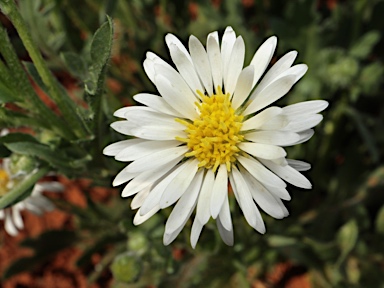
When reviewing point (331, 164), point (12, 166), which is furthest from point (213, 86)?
point (331, 164)

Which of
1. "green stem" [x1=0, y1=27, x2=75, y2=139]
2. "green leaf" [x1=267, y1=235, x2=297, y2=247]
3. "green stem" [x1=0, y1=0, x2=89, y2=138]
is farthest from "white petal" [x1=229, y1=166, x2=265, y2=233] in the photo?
"green leaf" [x1=267, y1=235, x2=297, y2=247]

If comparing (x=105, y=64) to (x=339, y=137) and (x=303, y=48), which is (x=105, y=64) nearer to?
(x=303, y=48)

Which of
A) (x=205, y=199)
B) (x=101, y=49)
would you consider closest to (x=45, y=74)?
(x=101, y=49)

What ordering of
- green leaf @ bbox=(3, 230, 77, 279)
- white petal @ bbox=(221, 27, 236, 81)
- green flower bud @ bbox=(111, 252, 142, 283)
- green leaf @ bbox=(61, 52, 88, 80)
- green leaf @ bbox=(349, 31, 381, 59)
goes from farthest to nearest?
1. green leaf @ bbox=(3, 230, 77, 279)
2. green leaf @ bbox=(349, 31, 381, 59)
3. green flower bud @ bbox=(111, 252, 142, 283)
4. green leaf @ bbox=(61, 52, 88, 80)
5. white petal @ bbox=(221, 27, 236, 81)

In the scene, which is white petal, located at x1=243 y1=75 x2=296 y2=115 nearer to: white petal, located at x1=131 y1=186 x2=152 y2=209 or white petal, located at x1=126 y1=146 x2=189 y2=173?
white petal, located at x1=126 y1=146 x2=189 y2=173

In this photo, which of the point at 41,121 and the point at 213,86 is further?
the point at 41,121

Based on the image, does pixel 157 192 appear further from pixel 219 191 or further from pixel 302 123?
pixel 302 123
